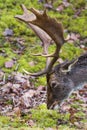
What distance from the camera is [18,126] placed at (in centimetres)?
655

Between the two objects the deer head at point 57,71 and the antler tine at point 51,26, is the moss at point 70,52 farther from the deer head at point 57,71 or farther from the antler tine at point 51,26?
the antler tine at point 51,26

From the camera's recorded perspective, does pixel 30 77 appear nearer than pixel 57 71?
No

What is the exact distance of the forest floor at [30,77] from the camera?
6.80m

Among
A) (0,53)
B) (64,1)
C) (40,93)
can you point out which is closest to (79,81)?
(40,93)

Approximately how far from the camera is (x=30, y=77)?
848 centimetres

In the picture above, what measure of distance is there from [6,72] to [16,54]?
665 millimetres

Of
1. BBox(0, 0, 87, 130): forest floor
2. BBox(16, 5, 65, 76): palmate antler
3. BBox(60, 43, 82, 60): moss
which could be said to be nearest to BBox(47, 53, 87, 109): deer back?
BBox(0, 0, 87, 130): forest floor

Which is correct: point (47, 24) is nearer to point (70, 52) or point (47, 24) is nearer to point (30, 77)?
point (30, 77)

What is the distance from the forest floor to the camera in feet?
22.3

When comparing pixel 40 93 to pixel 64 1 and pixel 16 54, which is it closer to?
pixel 16 54

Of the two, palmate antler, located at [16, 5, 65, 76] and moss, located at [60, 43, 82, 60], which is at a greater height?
palmate antler, located at [16, 5, 65, 76]

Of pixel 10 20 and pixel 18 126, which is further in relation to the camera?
pixel 10 20

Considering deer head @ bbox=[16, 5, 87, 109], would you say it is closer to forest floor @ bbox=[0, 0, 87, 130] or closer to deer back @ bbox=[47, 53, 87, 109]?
deer back @ bbox=[47, 53, 87, 109]

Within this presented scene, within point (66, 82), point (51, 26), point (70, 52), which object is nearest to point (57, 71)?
point (66, 82)
